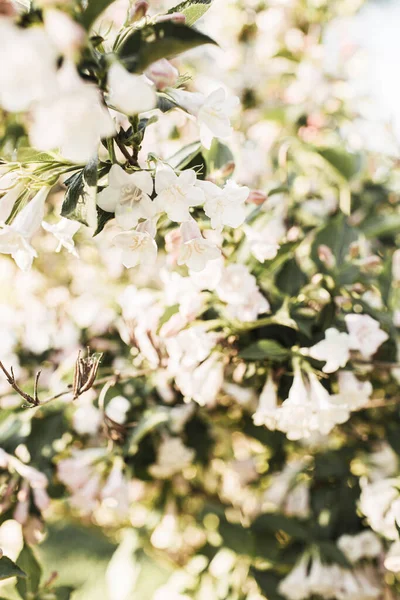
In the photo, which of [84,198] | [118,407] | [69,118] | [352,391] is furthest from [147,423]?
[69,118]

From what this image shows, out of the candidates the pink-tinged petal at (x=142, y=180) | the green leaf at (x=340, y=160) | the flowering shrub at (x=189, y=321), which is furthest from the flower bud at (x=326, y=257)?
the pink-tinged petal at (x=142, y=180)

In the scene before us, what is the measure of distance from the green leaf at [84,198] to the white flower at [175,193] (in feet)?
0.17

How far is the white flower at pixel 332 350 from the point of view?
579 millimetres

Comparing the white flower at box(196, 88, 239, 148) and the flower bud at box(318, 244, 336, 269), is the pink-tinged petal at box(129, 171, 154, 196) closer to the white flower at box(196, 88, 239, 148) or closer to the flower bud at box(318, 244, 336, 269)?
the white flower at box(196, 88, 239, 148)

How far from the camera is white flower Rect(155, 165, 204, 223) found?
16.8 inches

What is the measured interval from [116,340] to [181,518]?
0.42 m

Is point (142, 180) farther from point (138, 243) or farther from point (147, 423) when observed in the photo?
point (147, 423)

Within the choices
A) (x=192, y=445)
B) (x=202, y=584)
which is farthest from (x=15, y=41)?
(x=202, y=584)

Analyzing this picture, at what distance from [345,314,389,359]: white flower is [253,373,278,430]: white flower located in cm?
12

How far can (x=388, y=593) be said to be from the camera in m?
0.83

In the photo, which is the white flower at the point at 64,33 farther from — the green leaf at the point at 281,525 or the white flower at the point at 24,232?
the green leaf at the point at 281,525

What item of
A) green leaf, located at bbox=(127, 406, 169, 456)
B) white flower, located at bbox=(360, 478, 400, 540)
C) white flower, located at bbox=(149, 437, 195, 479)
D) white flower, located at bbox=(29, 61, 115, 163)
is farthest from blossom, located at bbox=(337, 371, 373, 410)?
white flower, located at bbox=(29, 61, 115, 163)

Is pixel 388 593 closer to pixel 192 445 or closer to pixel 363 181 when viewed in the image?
pixel 192 445

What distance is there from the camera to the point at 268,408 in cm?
62
